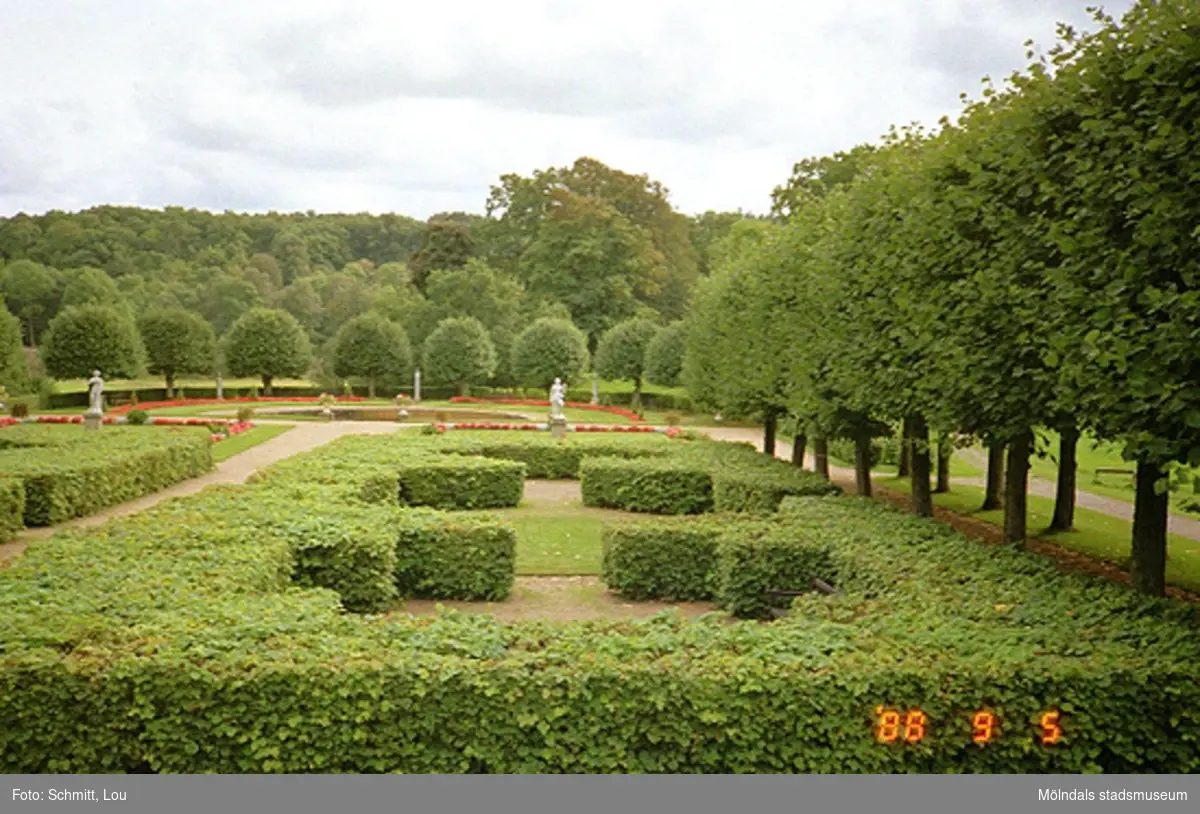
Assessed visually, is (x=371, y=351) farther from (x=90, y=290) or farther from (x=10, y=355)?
(x=90, y=290)

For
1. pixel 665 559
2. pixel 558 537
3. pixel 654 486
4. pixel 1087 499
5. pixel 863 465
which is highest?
pixel 863 465

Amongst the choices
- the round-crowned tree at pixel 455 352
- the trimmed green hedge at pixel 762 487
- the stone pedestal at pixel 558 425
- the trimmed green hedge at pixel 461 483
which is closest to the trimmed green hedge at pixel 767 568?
the trimmed green hedge at pixel 762 487

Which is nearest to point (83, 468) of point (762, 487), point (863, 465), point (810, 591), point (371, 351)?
point (762, 487)

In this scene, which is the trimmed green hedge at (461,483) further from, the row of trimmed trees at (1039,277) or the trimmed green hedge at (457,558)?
the trimmed green hedge at (457,558)

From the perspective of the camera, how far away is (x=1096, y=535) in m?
16.3

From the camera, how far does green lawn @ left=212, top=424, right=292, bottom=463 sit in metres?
26.6

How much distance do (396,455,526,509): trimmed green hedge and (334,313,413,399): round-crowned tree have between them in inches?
1458

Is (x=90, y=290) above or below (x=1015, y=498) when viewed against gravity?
above

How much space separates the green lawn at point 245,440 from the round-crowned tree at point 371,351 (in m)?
20.3

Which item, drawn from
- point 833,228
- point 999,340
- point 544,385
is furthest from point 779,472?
point 544,385

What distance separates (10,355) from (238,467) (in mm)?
27166

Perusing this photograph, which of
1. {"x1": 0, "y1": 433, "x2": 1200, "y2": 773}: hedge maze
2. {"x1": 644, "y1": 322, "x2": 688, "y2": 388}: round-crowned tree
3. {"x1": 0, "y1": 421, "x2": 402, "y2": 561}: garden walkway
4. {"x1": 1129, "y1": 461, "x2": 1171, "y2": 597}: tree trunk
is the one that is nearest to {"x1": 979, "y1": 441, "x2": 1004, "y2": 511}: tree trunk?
{"x1": 1129, "y1": 461, "x2": 1171, "y2": 597}: tree trunk

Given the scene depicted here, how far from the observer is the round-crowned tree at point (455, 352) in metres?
54.5

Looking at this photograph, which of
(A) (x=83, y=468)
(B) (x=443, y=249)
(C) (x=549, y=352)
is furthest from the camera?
(B) (x=443, y=249)
